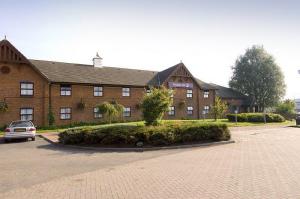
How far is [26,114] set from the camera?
26.8m

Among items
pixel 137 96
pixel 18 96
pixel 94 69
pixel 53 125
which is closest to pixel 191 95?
pixel 137 96

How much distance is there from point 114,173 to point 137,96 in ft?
85.4

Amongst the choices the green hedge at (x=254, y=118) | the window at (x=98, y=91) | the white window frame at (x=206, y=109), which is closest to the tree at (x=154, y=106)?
the window at (x=98, y=91)

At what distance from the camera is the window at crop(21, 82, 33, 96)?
87.5 ft

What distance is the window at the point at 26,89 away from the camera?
2667cm

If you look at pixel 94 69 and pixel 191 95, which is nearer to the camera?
pixel 94 69

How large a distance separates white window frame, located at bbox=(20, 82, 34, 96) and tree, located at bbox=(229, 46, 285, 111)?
4013 centimetres

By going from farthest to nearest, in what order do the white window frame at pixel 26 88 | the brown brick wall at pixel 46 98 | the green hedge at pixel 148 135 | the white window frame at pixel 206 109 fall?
1. the white window frame at pixel 206 109
2. the white window frame at pixel 26 88
3. the brown brick wall at pixel 46 98
4. the green hedge at pixel 148 135

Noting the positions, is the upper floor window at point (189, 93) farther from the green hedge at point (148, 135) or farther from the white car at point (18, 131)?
the white car at point (18, 131)

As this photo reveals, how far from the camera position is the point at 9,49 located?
25828 millimetres

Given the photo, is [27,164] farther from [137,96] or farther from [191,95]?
[191,95]

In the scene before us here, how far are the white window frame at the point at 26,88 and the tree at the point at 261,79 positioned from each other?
1580 inches

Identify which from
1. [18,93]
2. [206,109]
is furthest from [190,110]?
[18,93]

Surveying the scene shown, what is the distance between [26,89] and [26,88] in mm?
108
